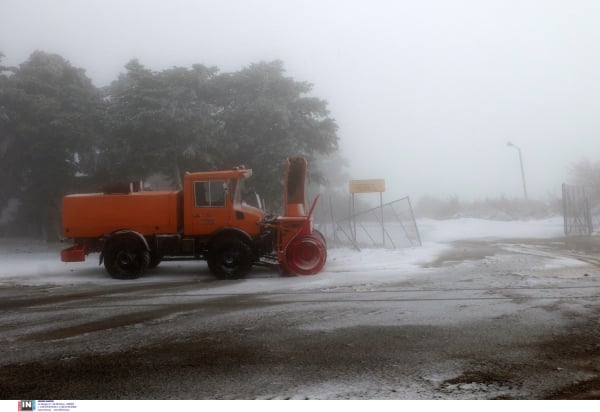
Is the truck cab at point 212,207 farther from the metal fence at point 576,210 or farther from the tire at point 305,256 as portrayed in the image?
the metal fence at point 576,210

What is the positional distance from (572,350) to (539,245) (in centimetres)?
1193

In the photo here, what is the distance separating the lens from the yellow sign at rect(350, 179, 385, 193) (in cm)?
1552

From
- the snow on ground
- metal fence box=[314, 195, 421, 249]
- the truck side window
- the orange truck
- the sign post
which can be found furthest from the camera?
metal fence box=[314, 195, 421, 249]

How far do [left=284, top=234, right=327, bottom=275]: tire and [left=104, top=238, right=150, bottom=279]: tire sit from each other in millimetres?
3007

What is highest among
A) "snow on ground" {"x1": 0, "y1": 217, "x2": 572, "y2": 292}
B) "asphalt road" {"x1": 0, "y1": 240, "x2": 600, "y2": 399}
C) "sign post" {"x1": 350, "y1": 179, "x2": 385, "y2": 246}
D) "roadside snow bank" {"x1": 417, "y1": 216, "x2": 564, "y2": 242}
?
"sign post" {"x1": 350, "y1": 179, "x2": 385, "y2": 246}

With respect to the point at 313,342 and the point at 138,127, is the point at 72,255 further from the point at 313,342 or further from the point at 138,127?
the point at 313,342

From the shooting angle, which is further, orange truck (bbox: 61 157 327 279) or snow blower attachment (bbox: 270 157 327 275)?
orange truck (bbox: 61 157 327 279)

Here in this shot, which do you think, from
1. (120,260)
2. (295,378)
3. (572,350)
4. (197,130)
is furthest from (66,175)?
(572,350)

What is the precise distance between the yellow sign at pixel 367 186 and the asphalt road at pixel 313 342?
23.4ft

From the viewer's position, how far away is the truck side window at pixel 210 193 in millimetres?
10328

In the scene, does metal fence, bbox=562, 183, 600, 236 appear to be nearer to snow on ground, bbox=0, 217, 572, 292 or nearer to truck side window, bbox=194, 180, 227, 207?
snow on ground, bbox=0, 217, 572, 292

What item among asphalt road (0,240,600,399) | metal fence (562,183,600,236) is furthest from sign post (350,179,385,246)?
metal fence (562,183,600,236)

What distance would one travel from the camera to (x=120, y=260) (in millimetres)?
10312

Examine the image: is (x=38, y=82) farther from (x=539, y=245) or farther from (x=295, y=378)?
(x=539, y=245)
